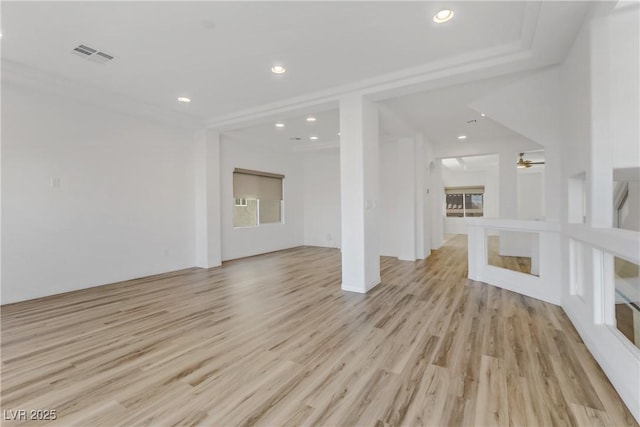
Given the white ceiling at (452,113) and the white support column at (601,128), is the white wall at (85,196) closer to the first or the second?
the white ceiling at (452,113)

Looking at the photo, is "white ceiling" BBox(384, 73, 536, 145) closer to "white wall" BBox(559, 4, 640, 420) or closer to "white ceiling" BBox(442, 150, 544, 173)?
"white wall" BBox(559, 4, 640, 420)

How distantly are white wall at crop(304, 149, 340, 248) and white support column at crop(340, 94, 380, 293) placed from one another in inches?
155

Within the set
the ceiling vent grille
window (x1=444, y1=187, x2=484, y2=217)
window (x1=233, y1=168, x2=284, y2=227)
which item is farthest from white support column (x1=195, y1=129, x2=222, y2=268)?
window (x1=444, y1=187, x2=484, y2=217)

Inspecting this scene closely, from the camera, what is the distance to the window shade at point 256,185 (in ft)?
22.5

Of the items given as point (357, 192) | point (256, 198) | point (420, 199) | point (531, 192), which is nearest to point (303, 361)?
point (357, 192)

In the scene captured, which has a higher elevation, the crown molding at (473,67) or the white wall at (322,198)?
the crown molding at (473,67)

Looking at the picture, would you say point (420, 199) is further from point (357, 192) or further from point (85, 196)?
point (85, 196)

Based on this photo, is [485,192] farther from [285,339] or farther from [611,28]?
[285,339]

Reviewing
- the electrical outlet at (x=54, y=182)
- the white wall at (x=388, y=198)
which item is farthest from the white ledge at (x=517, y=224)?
the electrical outlet at (x=54, y=182)

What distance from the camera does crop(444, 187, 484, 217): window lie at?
11.8m

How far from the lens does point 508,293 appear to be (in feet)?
12.6

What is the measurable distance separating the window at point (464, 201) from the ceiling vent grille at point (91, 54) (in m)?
12.1

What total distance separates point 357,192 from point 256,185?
4.06 meters

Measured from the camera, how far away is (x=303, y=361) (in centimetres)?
221
